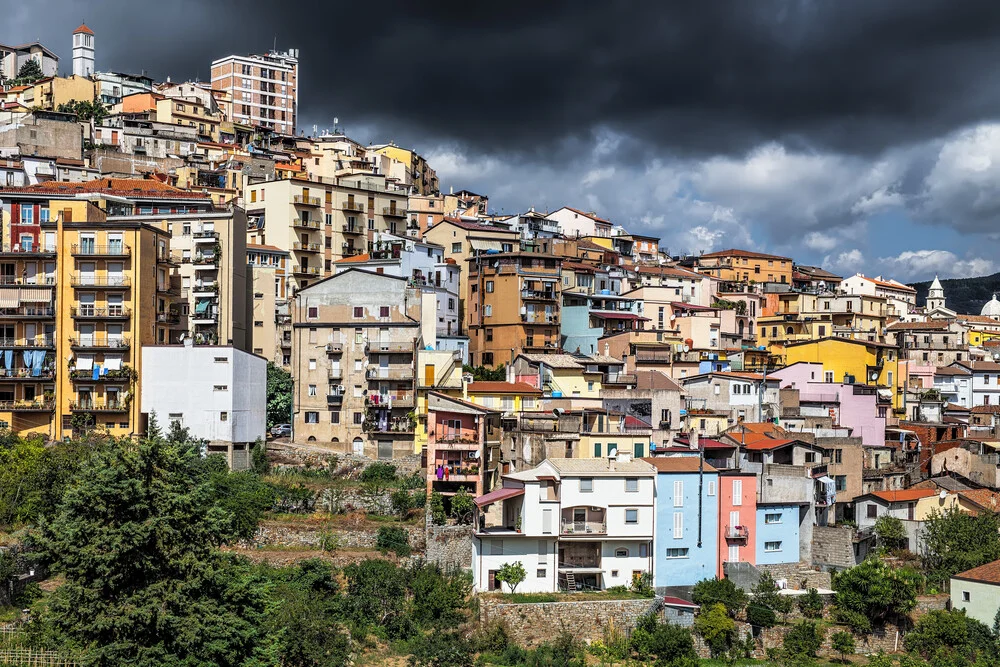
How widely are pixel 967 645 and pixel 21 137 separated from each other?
256 feet

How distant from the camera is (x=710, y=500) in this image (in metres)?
46.6

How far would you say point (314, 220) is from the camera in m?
74.8

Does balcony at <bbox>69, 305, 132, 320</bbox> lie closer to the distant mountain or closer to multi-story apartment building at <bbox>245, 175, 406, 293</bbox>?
multi-story apartment building at <bbox>245, 175, 406, 293</bbox>

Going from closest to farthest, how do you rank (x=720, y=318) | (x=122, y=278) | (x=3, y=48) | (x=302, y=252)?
1. (x=122, y=278)
2. (x=302, y=252)
3. (x=720, y=318)
4. (x=3, y=48)

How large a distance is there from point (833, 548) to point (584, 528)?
12244mm

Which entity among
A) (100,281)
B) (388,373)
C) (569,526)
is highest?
(100,281)

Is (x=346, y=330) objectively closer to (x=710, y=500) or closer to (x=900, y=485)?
(x=710, y=500)

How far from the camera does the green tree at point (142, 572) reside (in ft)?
86.8

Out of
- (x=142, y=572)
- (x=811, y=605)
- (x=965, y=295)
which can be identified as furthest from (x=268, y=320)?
(x=965, y=295)

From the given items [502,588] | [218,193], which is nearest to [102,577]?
[502,588]

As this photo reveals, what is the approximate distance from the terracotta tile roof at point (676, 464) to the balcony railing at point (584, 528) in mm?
3379

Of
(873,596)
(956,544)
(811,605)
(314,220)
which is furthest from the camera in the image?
(314,220)

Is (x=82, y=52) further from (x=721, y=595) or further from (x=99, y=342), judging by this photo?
(x=721, y=595)

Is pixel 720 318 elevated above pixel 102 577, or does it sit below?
above
